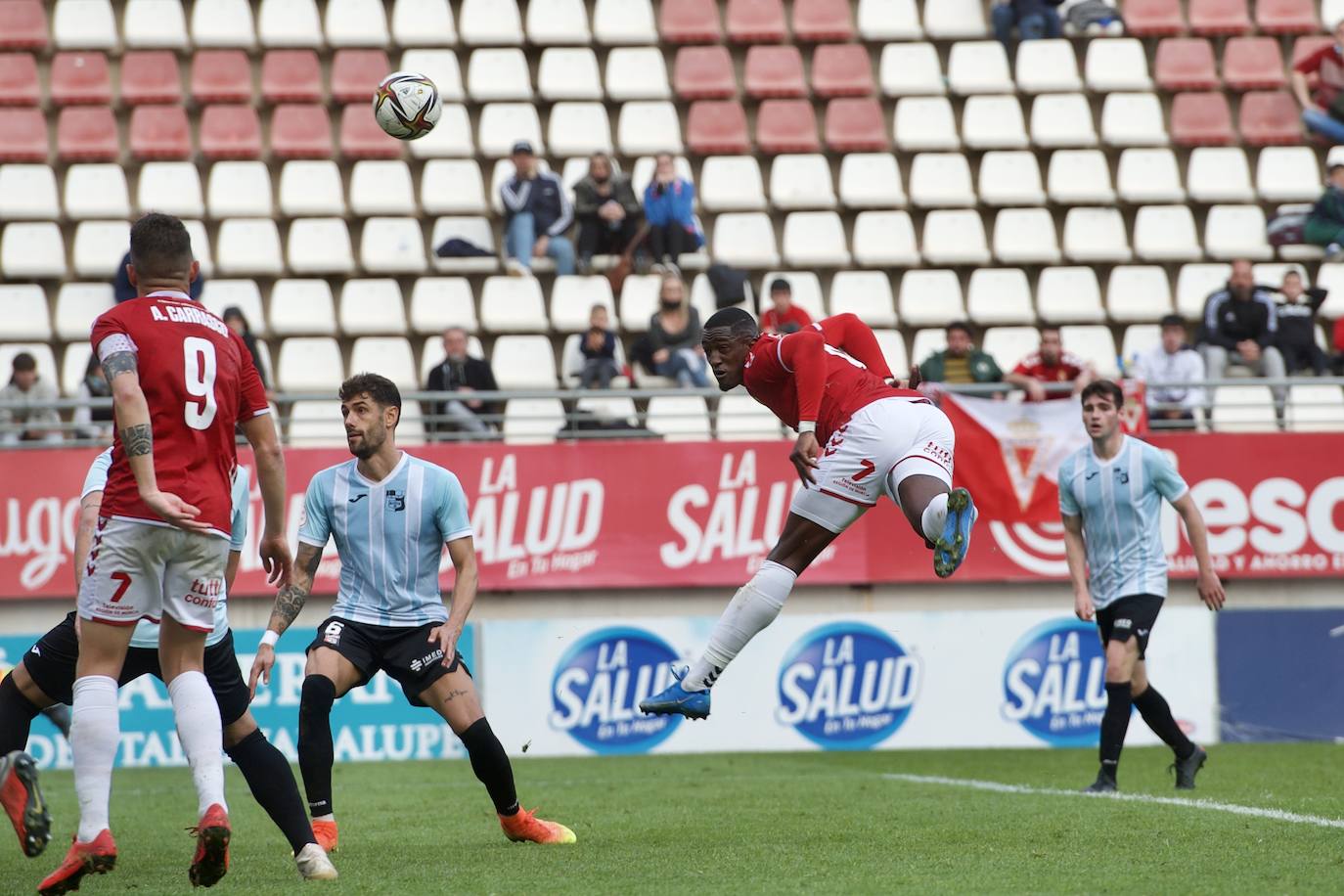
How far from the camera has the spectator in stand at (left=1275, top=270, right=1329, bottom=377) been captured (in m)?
16.0

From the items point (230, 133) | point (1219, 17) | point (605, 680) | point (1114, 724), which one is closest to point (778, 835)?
point (1114, 724)

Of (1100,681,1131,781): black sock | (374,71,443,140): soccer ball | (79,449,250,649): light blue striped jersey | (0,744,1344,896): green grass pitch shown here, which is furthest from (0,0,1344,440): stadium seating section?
(79,449,250,649): light blue striped jersey

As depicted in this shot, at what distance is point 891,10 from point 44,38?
9.42 metres

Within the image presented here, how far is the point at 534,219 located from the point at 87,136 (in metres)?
5.03

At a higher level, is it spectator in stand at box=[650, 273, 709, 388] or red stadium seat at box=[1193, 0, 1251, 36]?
red stadium seat at box=[1193, 0, 1251, 36]

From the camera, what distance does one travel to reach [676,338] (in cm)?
1576

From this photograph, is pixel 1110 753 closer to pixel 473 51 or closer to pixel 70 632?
pixel 70 632

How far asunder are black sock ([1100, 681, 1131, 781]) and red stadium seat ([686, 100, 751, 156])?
10.6 metres

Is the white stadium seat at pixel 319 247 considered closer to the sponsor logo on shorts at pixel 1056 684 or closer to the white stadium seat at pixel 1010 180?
the white stadium seat at pixel 1010 180

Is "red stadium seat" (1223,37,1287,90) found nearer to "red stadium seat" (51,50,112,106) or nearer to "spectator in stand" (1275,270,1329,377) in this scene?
"spectator in stand" (1275,270,1329,377)

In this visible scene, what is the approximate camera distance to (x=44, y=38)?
62.6ft

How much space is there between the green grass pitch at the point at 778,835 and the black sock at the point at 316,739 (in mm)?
284

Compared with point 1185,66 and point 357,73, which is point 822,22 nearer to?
point 1185,66

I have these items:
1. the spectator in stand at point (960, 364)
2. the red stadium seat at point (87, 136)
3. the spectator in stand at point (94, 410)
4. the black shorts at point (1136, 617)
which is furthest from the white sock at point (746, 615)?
the red stadium seat at point (87, 136)
